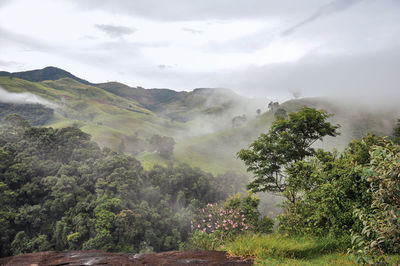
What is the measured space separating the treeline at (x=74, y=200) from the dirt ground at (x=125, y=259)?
28.0 m

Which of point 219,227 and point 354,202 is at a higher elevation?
point 354,202

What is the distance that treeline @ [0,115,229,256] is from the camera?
113ft

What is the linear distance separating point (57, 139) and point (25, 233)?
19430 millimetres

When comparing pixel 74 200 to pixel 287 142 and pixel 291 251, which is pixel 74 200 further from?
pixel 291 251

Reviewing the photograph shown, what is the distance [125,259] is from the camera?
7355mm

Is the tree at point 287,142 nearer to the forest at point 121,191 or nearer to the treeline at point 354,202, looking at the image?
the forest at point 121,191

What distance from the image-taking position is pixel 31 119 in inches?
7608

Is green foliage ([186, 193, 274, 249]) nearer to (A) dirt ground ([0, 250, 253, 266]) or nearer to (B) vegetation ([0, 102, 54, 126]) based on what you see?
(A) dirt ground ([0, 250, 253, 266])

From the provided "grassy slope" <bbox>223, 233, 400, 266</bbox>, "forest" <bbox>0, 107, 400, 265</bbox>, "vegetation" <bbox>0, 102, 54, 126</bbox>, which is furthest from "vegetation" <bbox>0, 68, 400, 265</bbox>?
"vegetation" <bbox>0, 102, 54, 126</bbox>

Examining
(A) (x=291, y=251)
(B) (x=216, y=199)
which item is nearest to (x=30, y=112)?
(B) (x=216, y=199)

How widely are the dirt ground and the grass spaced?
1.25 feet

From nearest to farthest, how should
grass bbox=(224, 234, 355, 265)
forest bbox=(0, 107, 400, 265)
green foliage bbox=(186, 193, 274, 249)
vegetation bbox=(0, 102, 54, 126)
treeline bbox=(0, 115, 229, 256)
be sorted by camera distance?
grass bbox=(224, 234, 355, 265) → green foliage bbox=(186, 193, 274, 249) → forest bbox=(0, 107, 400, 265) → treeline bbox=(0, 115, 229, 256) → vegetation bbox=(0, 102, 54, 126)

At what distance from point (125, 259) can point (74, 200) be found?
36.9m

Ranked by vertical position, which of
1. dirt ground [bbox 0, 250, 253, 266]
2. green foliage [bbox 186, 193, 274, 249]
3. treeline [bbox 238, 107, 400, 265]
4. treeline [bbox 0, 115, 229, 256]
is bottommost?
treeline [bbox 0, 115, 229, 256]
